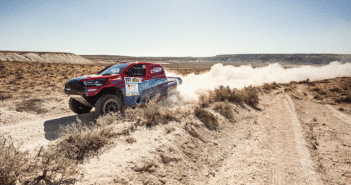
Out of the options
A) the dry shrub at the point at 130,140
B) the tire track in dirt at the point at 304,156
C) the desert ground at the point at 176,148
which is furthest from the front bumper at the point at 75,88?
the tire track in dirt at the point at 304,156

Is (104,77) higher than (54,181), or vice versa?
(104,77)

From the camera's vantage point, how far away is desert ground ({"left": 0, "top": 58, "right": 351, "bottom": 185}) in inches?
114

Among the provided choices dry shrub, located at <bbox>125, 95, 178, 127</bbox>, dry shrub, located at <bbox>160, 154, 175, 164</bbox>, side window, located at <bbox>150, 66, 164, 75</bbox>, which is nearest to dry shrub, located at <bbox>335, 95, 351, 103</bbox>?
side window, located at <bbox>150, 66, 164, 75</bbox>

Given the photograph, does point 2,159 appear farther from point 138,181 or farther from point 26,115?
point 26,115

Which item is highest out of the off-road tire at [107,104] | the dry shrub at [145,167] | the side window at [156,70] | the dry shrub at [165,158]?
the side window at [156,70]

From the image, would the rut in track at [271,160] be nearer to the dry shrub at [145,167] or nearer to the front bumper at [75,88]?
the dry shrub at [145,167]

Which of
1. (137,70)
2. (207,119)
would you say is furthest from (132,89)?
(207,119)

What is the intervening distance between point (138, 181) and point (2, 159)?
193 centimetres

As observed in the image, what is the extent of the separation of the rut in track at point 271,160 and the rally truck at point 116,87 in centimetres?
339

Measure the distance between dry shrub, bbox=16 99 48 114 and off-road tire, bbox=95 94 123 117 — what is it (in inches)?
172

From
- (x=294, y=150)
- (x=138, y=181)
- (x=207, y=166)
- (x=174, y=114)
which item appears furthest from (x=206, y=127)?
(x=138, y=181)

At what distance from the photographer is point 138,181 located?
3068 millimetres

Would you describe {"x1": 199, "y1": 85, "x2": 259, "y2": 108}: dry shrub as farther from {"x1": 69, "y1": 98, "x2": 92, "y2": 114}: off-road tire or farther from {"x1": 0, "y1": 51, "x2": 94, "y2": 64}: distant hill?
{"x1": 0, "y1": 51, "x2": 94, "y2": 64}: distant hill

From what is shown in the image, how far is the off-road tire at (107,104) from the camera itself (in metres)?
5.89
